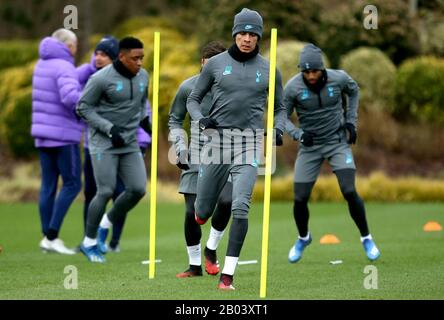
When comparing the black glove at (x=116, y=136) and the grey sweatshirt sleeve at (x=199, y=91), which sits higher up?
the grey sweatshirt sleeve at (x=199, y=91)

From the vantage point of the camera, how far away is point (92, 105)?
39.7 feet

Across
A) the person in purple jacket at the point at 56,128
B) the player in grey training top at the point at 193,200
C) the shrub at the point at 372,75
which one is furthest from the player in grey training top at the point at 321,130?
the shrub at the point at 372,75

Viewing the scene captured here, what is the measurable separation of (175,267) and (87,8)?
1971cm

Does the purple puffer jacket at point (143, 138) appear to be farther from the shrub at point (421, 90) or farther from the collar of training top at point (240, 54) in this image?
the shrub at point (421, 90)

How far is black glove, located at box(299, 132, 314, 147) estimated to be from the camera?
12.0 meters

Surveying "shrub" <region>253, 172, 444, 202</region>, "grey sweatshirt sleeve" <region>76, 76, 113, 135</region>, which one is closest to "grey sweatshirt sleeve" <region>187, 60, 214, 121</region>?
"grey sweatshirt sleeve" <region>76, 76, 113, 135</region>

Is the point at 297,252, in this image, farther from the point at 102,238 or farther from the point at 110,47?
the point at 110,47

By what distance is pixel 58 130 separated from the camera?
43.7ft

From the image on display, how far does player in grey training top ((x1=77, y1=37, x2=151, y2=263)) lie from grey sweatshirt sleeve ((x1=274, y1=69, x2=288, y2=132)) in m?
2.64

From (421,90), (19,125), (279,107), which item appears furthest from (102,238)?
(421,90)

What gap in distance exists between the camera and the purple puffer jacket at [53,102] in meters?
13.3

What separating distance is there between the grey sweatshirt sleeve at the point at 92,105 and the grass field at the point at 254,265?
1448 millimetres
